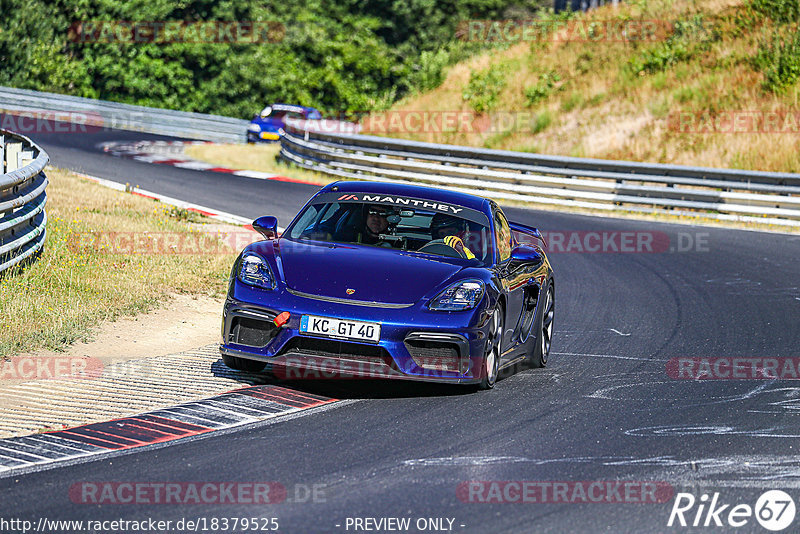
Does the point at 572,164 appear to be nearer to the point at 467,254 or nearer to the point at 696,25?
the point at 696,25

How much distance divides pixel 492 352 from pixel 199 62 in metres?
45.8

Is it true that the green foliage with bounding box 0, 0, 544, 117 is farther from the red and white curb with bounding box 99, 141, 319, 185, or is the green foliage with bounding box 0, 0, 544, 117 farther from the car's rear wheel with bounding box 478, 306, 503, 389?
the car's rear wheel with bounding box 478, 306, 503, 389

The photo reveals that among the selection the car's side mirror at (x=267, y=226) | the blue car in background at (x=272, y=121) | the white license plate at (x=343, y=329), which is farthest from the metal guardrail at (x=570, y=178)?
the white license plate at (x=343, y=329)

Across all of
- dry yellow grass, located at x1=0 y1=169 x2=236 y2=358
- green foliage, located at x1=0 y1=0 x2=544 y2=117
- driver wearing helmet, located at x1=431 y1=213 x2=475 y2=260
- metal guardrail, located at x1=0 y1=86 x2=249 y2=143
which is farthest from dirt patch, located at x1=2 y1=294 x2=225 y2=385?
green foliage, located at x1=0 y1=0 x2=544 y2=117

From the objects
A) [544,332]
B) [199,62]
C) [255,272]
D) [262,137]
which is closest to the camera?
[255,272]

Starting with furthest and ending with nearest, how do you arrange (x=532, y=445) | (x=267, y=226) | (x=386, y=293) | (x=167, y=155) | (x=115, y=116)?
1. (x=115, y=116)
2. (x=167, y=155)
3. (x=267, y=226)
4. (x=386, y=293)
5. (x=532, y=445)

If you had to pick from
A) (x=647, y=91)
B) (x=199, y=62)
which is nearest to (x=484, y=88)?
(x=647, y=91)

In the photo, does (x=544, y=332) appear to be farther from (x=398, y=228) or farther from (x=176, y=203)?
(x=176, y=203)

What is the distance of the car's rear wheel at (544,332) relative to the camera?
29.6 feet

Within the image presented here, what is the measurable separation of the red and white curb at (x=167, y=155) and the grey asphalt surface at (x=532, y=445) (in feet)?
49.9

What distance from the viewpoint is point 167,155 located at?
29016 mm

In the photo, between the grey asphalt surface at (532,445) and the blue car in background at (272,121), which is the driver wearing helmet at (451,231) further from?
the blue car in background at (272,121)

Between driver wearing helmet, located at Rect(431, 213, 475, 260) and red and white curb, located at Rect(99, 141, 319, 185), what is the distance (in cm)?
1596

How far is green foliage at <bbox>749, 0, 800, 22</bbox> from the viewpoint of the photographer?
106ft
